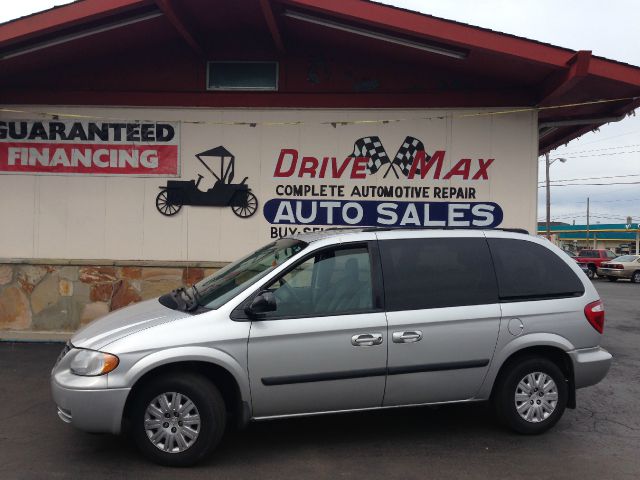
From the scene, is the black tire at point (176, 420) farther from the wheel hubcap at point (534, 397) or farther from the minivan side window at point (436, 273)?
the wheel hubcap at point (534, 397)

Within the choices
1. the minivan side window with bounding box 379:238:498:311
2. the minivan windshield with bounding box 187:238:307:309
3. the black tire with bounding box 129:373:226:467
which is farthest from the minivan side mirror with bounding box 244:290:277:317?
the minivan side window with bounding box 379:238:498:311

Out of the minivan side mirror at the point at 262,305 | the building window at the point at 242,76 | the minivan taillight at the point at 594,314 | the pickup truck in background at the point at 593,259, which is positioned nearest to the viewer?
the minivan side mirror at the point at 262,305

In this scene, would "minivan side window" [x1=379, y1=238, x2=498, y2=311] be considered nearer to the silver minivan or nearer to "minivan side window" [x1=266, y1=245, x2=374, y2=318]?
the silver minivan

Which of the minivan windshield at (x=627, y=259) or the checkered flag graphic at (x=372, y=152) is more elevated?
the checkered flag graphic at (x=372, y=152)

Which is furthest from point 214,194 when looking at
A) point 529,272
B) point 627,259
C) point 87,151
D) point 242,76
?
point 627,259

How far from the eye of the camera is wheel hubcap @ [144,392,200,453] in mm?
4316

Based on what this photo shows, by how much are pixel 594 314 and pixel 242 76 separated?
5965 mm

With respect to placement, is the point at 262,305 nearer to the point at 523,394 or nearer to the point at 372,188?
the point at 523,394

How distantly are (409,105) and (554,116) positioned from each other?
240 centimetres

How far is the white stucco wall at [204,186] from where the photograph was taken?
28.6 ft

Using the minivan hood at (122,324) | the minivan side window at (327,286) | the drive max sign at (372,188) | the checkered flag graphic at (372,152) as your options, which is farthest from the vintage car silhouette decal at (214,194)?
the minivan side window at (327,286)

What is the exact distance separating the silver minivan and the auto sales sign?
394cm

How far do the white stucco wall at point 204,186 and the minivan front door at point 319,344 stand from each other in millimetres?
4068

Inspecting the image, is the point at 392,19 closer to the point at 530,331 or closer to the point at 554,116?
the point at 554,116
